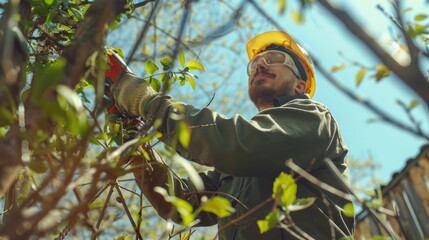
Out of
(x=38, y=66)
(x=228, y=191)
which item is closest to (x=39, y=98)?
(x=38, y=66)

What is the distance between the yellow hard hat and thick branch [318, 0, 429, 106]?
2.48 meters

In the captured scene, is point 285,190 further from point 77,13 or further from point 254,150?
point 77,13

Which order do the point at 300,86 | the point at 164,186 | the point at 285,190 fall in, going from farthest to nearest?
the point at 300,86 → the point at 164,186 → the point at 285,190

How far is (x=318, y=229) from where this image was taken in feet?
6.25

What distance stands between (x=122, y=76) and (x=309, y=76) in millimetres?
1516

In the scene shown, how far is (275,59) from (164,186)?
1180 mm

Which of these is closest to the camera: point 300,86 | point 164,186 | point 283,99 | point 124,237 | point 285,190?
point 285,190

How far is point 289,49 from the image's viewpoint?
10.1ft

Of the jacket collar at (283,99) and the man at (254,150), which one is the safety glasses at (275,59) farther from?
the man at (254,150)

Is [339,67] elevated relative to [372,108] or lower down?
elevated

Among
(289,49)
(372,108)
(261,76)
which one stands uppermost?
(289,49)

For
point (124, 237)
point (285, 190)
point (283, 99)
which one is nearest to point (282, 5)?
point (285, 190)

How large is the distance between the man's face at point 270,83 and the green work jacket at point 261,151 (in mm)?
539

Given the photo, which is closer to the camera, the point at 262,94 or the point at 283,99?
the point at 283,99
